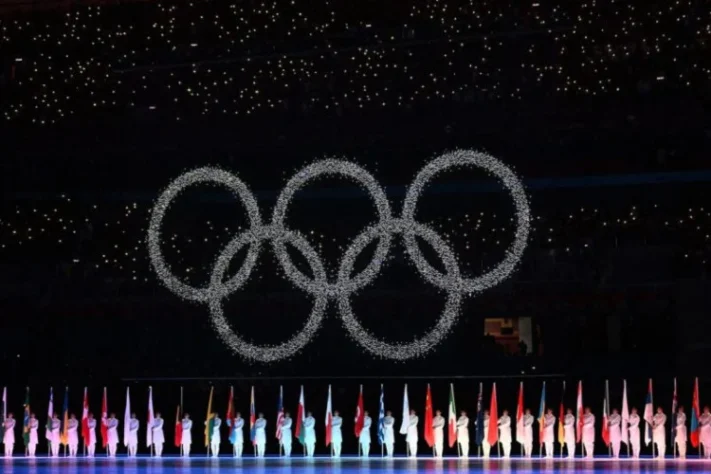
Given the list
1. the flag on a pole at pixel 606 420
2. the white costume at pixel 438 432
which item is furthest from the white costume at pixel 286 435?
the flag on a pole at pixel 606 420

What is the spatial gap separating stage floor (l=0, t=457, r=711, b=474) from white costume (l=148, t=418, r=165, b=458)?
0.61 metres

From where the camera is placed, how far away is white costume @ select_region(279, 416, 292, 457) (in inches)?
868

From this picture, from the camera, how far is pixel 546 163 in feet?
82.0

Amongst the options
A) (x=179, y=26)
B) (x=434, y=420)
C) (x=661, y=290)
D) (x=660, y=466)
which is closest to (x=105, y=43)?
(x=179, y=26)

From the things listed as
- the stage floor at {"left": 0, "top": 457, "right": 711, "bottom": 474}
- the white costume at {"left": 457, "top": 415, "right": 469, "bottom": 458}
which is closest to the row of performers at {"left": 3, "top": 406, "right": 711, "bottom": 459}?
the white costume at {"left": 457, "top": 415, "right": 469, "bottom": 458}

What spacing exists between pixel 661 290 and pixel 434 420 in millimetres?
5090

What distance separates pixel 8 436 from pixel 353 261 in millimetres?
7040

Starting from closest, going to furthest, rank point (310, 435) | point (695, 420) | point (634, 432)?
point (695, 420), point (634, 432), point (310, 435)

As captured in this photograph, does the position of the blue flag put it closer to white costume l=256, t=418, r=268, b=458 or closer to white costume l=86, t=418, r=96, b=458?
white costume l=256, t=418, r=268, b=458

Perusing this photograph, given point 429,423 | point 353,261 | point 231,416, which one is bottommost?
point 429,423

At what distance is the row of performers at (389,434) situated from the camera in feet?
68.7

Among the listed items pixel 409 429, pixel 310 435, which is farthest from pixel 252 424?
pixel 409 429

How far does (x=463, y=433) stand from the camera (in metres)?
21.7

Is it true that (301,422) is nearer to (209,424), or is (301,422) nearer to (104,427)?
(209,424)
